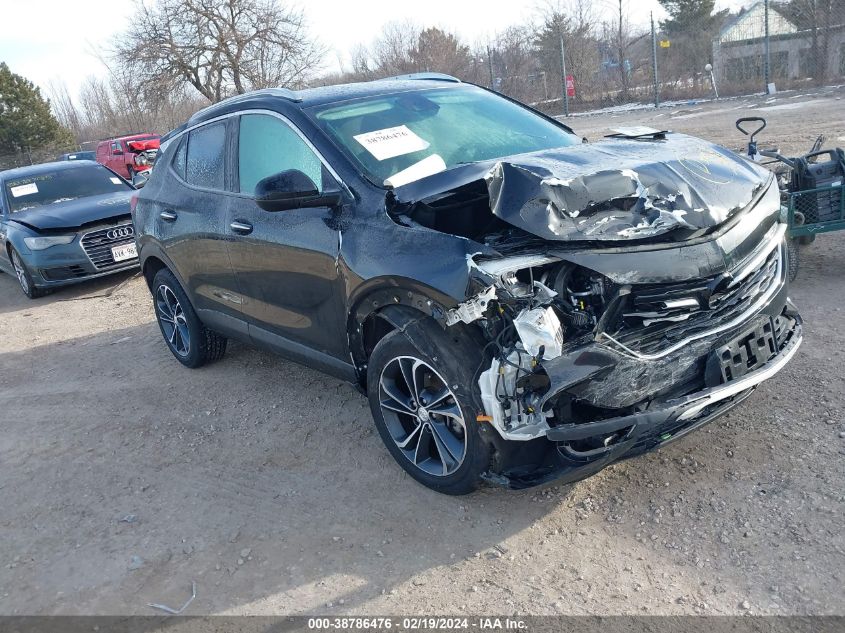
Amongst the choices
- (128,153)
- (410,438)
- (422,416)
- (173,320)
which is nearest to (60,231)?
(173,320)

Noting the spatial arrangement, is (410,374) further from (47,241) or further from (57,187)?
(57,187)


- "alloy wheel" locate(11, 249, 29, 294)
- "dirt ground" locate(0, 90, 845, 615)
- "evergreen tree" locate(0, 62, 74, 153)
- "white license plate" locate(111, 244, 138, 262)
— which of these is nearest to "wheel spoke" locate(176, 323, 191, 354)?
"dirt ground" locate(0, 90, 845, 615)

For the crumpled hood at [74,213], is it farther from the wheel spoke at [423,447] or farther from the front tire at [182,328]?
the wheel spoke at [423,447]

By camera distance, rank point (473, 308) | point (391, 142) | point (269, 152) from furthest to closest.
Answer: point (269, 152) → point (391, 142) → point (473, 308)

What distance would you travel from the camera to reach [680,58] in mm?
26656

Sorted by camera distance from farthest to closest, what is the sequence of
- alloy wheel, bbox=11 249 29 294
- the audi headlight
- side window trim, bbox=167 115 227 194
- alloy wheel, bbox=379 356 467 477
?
alloy wheel, bbox=11 249 29 294, the audi headlight, side window trim, bbox=167 115 227 194, alloy wheel, bbox=379 356 467 477

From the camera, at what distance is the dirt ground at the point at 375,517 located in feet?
9.67

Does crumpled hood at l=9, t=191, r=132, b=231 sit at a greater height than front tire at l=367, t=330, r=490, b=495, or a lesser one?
greater

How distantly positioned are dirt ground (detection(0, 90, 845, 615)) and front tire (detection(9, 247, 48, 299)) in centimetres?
469

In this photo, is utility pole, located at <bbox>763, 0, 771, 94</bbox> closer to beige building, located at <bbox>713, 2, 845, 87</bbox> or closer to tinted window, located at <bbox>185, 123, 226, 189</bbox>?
beige building, located at <bbox>713, 2, 845, 87</bbox>

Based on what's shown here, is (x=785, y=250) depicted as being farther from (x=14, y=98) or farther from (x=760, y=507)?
(x=14, y=98)

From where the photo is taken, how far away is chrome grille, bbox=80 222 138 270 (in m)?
9.23

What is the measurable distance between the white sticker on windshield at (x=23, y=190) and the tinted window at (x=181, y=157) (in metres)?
5.94

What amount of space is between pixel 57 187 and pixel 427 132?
316 inches
